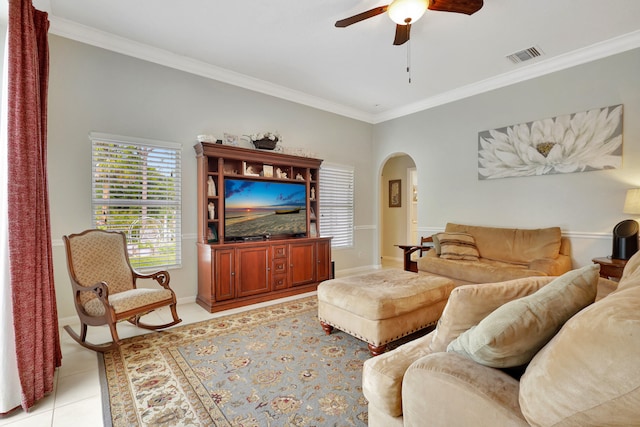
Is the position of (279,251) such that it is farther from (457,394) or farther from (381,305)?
(457,394)

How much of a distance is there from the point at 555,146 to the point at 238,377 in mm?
4598

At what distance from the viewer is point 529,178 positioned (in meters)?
4.23

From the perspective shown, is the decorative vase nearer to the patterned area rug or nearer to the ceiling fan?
the ceiling fan

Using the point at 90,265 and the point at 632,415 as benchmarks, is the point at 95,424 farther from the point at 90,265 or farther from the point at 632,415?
the point at 632,415

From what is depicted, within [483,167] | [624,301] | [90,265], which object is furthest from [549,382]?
[483,167]

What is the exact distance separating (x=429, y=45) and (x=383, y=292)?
294cm

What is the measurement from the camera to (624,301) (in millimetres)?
799

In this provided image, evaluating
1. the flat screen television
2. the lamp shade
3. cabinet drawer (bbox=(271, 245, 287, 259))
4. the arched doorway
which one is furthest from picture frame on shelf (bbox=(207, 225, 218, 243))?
the lamp shade

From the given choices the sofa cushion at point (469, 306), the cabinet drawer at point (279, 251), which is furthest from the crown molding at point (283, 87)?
the sofa cushion at point (469, 306)

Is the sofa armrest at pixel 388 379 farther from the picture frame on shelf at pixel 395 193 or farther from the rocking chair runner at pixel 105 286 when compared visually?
the picture frame on shelf at pixel 395 193

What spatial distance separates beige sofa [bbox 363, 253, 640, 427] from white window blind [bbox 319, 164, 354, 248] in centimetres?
403

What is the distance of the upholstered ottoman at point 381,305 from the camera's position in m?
2.47

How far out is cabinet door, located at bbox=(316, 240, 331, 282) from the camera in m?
4.79

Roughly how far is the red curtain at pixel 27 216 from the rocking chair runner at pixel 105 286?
0.52 meters
